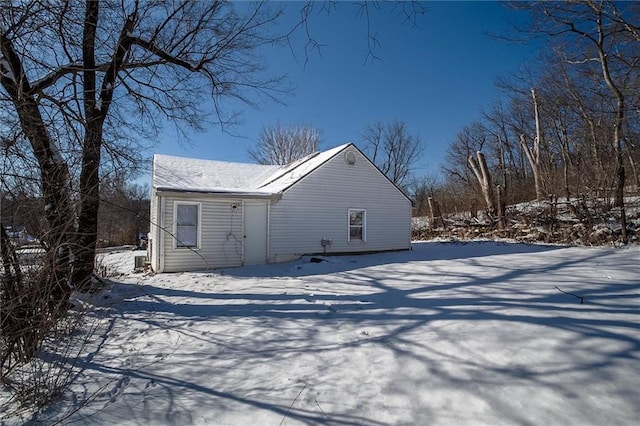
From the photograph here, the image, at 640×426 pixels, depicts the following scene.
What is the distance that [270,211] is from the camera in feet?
37.4

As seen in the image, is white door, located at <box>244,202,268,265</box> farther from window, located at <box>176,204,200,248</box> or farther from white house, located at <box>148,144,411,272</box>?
window, located at <box>176,204,200,248</box>

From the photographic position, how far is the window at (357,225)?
13070 mm

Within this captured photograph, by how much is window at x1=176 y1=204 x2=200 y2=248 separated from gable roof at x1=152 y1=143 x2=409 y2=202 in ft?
2.27

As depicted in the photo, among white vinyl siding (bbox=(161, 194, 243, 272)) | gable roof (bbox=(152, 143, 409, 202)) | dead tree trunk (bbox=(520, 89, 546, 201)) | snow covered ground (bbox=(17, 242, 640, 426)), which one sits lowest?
snow covered ground (bbox=(17, 242, 640, 426))

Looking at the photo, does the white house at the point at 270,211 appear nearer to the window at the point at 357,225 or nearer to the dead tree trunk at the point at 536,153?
the window at the point at 357,225

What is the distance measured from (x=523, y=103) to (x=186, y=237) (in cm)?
2758

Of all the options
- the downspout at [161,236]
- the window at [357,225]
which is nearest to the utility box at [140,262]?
the downspout at [161,236]

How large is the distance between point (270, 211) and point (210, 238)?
2.25m

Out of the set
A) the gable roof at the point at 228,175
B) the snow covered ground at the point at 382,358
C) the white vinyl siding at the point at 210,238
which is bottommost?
the snow covered ground at the point at 382,358

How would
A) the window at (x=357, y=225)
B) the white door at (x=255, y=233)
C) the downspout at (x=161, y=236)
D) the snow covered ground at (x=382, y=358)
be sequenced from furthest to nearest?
1. the window at (x=357, y=225)
2. the white door at (x=255, y=233)
3. the downspout at (x=161, y=236)
4. the snow covered ground at (x=382, y=358)

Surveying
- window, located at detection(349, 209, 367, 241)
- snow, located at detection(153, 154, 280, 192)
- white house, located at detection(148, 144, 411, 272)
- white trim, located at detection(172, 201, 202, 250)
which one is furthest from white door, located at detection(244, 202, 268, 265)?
window, located at detection(349, 209, 367, 241)

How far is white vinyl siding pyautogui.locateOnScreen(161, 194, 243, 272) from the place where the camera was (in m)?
9.98

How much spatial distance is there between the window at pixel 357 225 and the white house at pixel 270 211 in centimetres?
4

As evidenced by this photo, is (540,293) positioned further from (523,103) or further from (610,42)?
(523,103)
